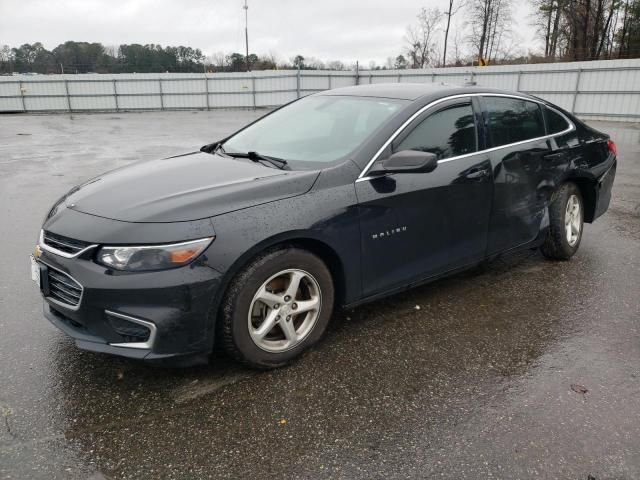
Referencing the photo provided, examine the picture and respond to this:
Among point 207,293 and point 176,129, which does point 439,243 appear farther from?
point 176,129

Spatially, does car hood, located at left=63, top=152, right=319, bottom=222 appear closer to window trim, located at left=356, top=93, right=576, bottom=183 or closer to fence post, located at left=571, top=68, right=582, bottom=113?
window trim, located at left=356, top=93, right=576, bottom=183

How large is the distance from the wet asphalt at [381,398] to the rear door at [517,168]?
49 centimetres

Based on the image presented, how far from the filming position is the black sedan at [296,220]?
2.60 m

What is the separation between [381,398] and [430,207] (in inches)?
53.3

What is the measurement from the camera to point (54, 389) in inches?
113

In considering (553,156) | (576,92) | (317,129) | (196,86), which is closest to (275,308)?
(317,129)

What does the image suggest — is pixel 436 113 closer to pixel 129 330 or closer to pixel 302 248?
pixel 302 248

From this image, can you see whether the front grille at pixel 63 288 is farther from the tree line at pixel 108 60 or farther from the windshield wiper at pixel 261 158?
the tree line at pixel 108 60

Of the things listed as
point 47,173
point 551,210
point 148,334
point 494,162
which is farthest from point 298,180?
point 47,173

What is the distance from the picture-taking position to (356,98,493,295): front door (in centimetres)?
327

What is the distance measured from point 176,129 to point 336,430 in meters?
17.5

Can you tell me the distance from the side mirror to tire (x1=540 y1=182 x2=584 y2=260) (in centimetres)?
197

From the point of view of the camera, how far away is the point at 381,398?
2789mm

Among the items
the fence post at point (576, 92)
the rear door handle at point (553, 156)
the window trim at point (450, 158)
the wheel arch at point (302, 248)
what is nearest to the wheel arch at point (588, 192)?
the rear door handle at point (553, 156)
